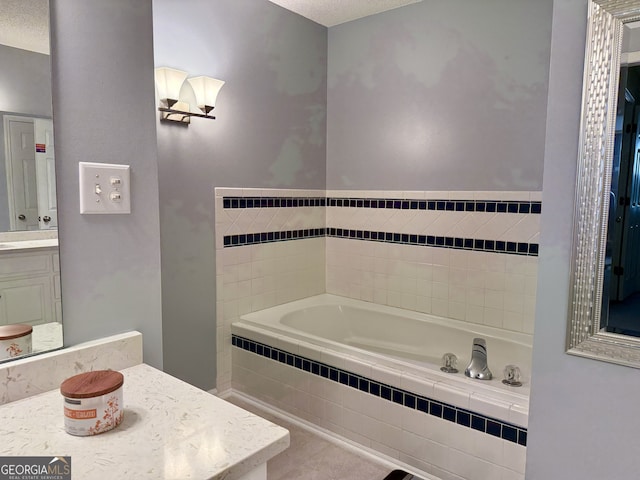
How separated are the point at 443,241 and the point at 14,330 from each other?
2.47 metres

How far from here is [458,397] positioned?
1968 millimetres

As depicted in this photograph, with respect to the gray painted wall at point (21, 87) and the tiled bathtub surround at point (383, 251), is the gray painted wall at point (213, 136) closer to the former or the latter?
the tiled bathtub surround at point (383, 251)

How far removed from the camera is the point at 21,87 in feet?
3.15

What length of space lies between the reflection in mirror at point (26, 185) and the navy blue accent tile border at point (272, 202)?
180 cm

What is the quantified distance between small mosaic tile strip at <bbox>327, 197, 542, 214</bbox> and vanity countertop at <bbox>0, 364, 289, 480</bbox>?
78.4 inches

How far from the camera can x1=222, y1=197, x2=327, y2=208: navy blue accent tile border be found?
2855mm

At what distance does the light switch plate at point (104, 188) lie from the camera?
1.06 metres

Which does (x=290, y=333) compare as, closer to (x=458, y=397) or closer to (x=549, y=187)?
(x=458, y=397)

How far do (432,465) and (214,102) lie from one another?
7.12 feet

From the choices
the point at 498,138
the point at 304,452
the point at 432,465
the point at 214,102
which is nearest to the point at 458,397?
the point at 432,465

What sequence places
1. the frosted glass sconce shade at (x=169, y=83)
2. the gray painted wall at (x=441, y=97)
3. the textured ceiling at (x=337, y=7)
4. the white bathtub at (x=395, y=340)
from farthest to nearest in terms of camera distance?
the textured ceiling at (x=337, y=7), the gray painted wall at (x=441, y=97), the frosted glass sconce shade at (x=169, y=83), the white bathtub at (x=395, y=340)

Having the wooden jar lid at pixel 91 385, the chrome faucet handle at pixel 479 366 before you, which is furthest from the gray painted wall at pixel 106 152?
the chrome faucet handle at pixel 479 366

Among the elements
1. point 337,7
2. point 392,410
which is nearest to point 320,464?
point 392,410

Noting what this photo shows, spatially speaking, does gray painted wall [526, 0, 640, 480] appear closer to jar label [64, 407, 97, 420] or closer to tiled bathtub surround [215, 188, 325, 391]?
jar label [64, 407, 97, 420]
